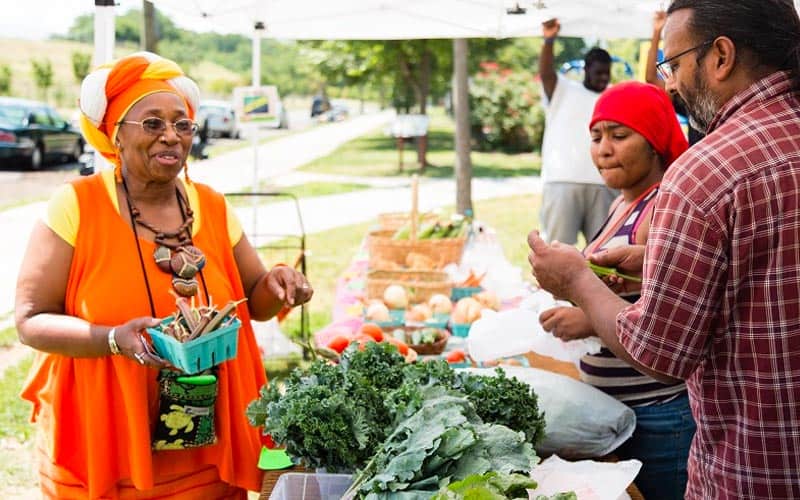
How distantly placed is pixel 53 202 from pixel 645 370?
68.6 inches

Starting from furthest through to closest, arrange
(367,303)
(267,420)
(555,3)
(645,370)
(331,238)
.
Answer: (331,238)
(367,303)
(555,3)
(267,420)
(645,370)

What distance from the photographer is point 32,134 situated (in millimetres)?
18734

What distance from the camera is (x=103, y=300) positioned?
232 cm

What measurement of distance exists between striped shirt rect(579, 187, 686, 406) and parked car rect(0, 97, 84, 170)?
18.4 meters

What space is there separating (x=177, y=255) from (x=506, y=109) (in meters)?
23.6

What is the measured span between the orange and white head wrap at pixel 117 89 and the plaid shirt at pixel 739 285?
1.61 metres

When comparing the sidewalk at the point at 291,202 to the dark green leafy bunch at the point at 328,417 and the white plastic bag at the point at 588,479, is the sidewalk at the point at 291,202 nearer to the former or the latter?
the dark green leafy bunch at the point at 328,417

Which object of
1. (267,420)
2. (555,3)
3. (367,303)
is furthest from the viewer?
(367,303)

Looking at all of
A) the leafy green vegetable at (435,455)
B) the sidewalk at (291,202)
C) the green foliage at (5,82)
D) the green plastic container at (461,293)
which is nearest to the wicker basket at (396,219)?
the green plastic container at (461,293)

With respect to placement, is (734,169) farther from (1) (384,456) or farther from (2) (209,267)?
(2) (209,267)

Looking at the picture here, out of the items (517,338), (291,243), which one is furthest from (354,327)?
(291,243)

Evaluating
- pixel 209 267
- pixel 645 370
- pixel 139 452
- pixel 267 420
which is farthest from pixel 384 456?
pixel 209 267

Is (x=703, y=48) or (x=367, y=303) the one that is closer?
(x=703, y=48)

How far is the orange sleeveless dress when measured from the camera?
2.27 m
